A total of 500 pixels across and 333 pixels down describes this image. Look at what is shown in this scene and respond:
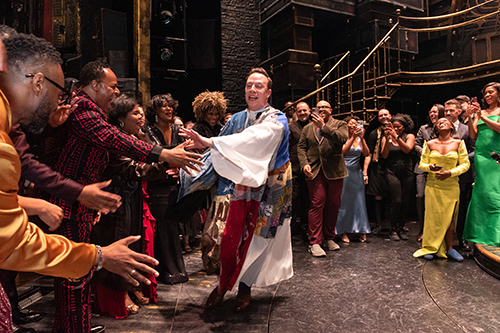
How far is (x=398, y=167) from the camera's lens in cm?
480

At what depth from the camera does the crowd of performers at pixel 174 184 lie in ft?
3.59

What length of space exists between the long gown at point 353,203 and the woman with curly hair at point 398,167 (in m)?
0.37

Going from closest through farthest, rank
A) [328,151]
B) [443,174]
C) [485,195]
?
[485,195] < [443,174] < [328,151]

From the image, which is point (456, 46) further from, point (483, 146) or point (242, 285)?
point (242, 285)

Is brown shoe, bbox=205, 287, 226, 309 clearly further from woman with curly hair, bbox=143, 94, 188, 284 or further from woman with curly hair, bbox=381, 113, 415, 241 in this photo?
woman with curly hair, bbox=381, 113, 415, 241

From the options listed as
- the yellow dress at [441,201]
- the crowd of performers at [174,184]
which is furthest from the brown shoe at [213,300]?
the yellow dress at [441,201]

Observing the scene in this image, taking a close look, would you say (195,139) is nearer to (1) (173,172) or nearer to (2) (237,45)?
(1) (173,172)

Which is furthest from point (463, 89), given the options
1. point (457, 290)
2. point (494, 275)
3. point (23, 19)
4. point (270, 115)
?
point (23, 19)

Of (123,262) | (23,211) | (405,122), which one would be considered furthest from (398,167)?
(23,211)

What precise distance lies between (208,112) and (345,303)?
2434 mm

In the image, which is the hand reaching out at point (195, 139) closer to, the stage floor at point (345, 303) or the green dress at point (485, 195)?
the stage floor at point (345, 303)

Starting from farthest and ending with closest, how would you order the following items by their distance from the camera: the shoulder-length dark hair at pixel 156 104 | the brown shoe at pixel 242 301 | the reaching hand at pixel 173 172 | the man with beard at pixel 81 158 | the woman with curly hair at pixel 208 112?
the woman with curly hair at pixel 208 112 → the shoulder-length dark hair at pixel 156 104 → the brown shoe at pixel 242 301 → the reaching hand at pixel 173 172 → the man with beard at pixel 81 158

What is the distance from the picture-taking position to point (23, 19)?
426 cm

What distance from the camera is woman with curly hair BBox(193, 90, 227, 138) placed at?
391 centimetres
